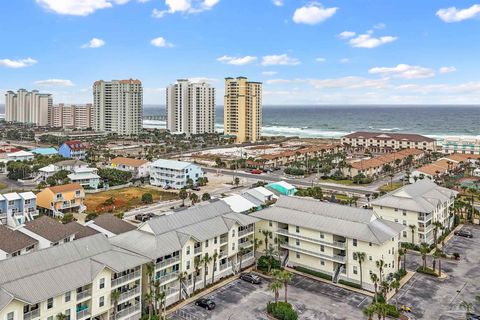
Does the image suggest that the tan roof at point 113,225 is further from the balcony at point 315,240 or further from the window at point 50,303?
the balcony at point 315,240

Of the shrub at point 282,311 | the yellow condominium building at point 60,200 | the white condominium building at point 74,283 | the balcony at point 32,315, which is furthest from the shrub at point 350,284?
the yellow condominium building at point 60,200

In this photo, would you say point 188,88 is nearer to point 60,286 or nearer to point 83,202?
point 83,202

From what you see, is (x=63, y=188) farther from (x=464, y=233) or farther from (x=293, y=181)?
(x=464, y=233)

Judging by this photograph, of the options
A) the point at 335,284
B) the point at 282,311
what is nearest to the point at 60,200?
the point at 282,311

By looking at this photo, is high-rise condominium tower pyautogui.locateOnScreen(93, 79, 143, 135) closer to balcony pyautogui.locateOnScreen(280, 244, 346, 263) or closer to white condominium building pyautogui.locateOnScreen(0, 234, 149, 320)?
balcony pyautogui.locateOnScreen(280, 244, 346, 263)

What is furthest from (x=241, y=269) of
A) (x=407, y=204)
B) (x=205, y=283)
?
(x=407, y=204)

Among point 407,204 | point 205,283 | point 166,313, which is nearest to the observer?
point 166,313

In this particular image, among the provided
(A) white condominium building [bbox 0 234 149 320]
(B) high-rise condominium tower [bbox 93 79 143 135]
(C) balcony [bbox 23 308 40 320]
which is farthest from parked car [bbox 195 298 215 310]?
(B) high-rise condominium tower [bbox 93 79 143 135]
